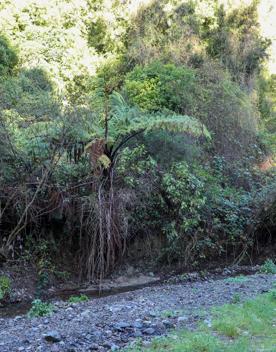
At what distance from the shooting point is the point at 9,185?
9922 millimetres

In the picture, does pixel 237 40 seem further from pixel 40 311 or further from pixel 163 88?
pixel 40 311

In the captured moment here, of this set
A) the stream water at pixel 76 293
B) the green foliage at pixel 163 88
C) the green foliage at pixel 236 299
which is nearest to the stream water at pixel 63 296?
the stream water at pixel 76 293

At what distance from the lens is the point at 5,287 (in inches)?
386

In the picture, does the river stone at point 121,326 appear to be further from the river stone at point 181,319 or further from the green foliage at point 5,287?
the green foliage at point 5,287

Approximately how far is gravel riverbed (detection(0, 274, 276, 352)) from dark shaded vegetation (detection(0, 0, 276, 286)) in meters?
2.19

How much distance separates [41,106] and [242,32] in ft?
46.3

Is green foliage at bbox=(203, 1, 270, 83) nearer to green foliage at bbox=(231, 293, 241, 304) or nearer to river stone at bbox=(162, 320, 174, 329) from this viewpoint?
green foliage at bbox=(231, 293, 241, 304)

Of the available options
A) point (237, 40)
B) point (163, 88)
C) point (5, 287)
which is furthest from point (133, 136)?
point (237, 40)

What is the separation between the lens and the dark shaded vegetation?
9.91 meters

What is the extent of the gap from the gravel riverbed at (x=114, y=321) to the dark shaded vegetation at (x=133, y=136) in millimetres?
2188

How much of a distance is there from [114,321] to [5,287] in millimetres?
4292

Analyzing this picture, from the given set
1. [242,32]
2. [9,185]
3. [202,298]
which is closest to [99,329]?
[202,298]

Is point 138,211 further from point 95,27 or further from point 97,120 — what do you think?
point 95,27

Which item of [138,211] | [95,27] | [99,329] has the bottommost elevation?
[99,329]
